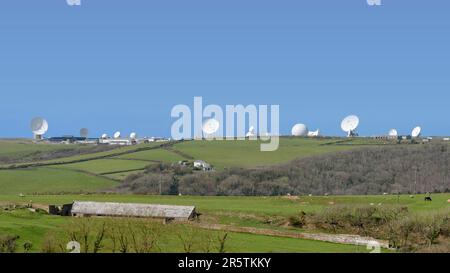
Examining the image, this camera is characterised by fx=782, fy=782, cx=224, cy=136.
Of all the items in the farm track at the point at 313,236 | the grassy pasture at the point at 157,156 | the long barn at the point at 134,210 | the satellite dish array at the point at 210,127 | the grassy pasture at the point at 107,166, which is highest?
the satellite dish array at the point at 210,127

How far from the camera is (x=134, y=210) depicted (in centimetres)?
7606

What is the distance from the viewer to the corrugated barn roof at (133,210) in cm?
7500

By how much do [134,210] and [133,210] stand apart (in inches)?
3.8

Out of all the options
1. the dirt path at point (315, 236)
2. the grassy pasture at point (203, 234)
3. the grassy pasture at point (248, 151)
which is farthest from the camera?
the grassy pasture at point (248, 151)

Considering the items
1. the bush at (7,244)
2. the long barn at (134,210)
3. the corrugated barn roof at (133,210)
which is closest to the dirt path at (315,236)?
the long barn at (134,210)

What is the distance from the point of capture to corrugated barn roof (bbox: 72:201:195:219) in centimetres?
7500

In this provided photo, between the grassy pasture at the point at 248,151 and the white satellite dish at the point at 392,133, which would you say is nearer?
the grassy pasture at the point at 248,151

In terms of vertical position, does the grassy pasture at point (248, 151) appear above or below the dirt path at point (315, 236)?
above

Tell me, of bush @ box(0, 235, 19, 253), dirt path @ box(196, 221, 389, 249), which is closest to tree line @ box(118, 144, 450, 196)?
dirt path @ box(196, 221, 389, 249)

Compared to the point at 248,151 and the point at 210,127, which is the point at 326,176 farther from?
the point at 210,127

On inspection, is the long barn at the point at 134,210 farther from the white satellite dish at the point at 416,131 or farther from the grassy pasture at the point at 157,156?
the white satellite dish at the point at 416,131

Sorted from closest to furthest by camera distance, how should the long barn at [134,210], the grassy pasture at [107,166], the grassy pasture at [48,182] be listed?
the long barn at [134,210], the grassy pasture at [48,182], the grassy pasture at [107,166]
